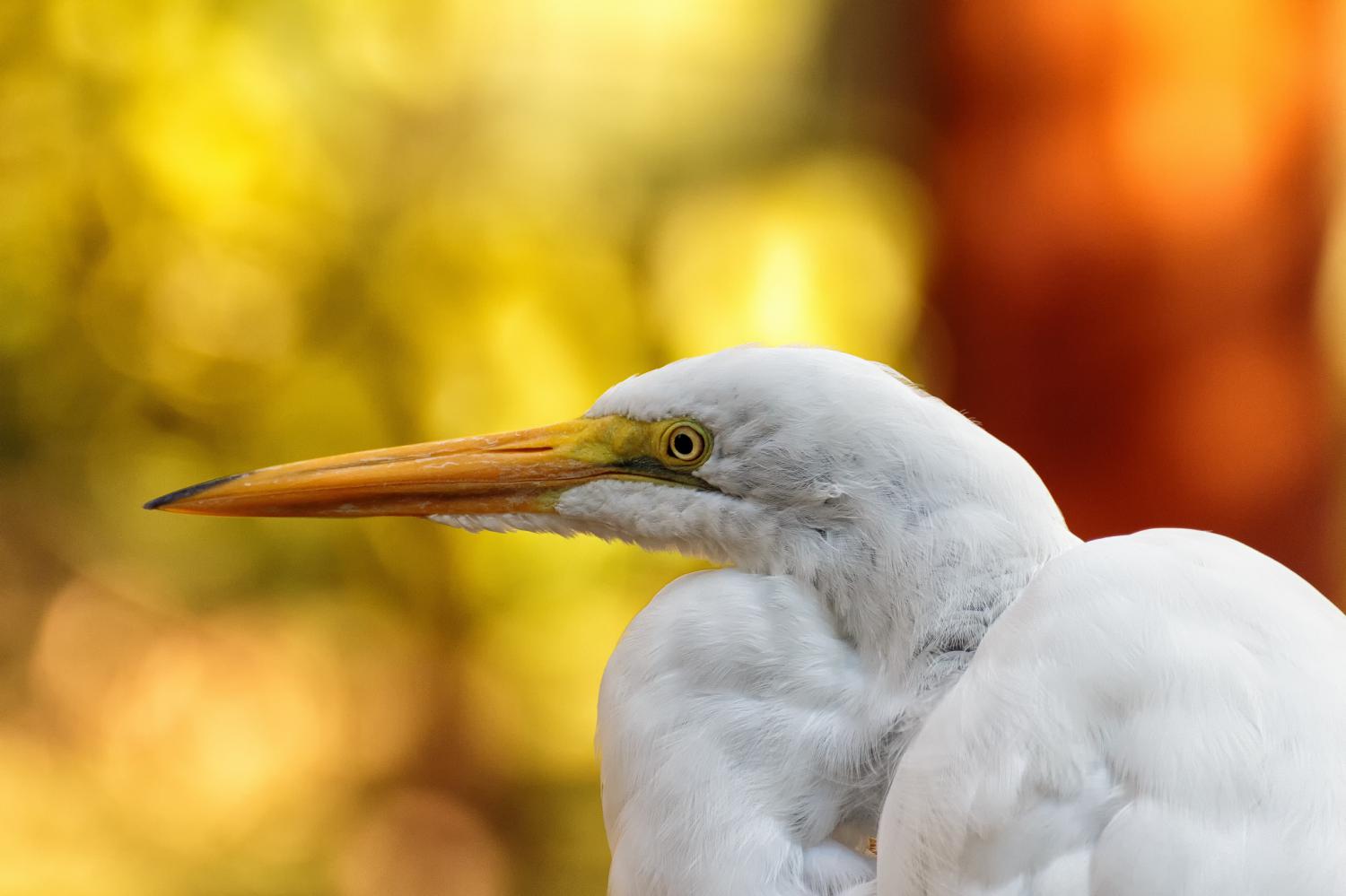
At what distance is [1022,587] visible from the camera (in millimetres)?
633

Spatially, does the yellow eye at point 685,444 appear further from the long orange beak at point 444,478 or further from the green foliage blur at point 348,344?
the green foliage blur at point 348,344

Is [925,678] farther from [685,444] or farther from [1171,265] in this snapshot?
[1171,265]

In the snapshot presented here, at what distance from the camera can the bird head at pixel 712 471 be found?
0.65 metres

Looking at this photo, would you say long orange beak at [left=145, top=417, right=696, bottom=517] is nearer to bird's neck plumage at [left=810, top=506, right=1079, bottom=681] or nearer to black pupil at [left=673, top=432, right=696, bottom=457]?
black pupil at [left=673, top=432, right=696, bottom=457]

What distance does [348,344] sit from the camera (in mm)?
2012

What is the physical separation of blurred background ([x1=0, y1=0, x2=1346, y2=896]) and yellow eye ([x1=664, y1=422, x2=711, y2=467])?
1.32m

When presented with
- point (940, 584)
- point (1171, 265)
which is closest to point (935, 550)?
point (940, 584)

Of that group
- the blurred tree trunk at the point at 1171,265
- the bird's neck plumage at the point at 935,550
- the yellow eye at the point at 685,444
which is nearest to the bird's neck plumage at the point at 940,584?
the bird's neck plumage at the point at 935,550

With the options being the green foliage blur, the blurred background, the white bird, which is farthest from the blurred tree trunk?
the white bird

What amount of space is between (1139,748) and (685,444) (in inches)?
11.7

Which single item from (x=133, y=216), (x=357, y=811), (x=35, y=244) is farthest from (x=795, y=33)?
(x=357, y=811)

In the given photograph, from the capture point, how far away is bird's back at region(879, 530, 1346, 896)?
0.51m

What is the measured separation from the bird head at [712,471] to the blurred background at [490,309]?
1.26m

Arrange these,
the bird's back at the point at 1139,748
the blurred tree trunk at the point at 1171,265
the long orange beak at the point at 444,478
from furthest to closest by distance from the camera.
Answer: the blurred tree trunk at the point at 1171,265
the long orange beak at the point at 444,478
the bird's back at the point at 1139,748
